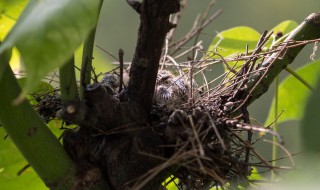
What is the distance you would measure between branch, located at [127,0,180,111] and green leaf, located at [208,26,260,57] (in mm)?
363

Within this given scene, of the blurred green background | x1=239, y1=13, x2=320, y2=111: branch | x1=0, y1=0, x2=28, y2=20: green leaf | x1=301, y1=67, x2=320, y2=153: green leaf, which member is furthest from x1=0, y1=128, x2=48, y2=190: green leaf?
the blurred green background

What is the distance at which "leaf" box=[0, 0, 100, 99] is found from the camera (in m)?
0.31

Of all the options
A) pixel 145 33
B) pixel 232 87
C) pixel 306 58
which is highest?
pixel 145 33

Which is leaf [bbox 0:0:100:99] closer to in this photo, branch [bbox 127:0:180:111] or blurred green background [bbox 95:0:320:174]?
branch [bbox 127:0:180:111]

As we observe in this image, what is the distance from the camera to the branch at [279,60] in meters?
0.61

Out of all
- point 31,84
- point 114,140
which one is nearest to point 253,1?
point 114,140

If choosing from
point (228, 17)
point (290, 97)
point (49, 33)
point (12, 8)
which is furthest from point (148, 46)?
point (228, 17)

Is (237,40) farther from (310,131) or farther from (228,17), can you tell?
(228,17)

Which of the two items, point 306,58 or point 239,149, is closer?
point 239,149

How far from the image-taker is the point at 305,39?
647mm

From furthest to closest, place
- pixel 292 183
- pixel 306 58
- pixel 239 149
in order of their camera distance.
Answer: pixel 306 58
pixel 239 149
pixel 292 183

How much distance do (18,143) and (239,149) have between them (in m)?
0.26

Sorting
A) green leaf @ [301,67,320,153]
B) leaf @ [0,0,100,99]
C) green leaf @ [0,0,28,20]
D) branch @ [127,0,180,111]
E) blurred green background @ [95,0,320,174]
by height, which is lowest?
blurred green background @ [95,0,320,174]

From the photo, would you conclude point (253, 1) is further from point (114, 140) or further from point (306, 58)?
point (114, 140)
